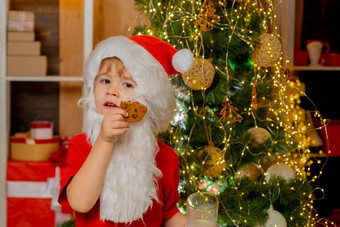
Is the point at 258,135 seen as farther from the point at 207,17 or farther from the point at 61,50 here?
the point at 61,50

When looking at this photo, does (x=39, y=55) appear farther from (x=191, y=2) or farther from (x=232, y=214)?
(x=232, y=214)

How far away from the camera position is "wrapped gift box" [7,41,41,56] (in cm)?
214

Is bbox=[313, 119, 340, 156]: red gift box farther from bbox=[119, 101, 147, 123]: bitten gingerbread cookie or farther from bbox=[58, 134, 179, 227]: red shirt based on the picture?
bbox=[119, 101, 147, 123]: bitten gingerbread cookie

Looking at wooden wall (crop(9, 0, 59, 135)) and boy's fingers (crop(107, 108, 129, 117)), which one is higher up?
boy's fingers (crop(107, 108, 129, 117))

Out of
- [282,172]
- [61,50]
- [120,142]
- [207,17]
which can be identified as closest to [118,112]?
[120,142]

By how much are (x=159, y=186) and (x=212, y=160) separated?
17.7 inches

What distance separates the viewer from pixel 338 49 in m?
2.99

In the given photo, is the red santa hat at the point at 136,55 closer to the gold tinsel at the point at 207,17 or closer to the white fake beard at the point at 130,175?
the white fake beard at the point at 130,175

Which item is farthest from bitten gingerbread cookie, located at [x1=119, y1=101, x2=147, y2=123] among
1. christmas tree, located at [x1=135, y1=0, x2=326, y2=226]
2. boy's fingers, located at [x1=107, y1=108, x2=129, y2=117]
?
christmas tree, located at [x1=135, y1=0, x2=326, y2=226]

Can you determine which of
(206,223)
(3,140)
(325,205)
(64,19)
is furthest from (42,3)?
(325,205)

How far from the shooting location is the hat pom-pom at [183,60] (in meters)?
1.10

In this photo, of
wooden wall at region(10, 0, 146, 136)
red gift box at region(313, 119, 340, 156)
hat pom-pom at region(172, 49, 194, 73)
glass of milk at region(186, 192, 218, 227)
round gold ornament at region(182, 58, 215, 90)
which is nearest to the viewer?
glass of milk at region(186, 192, 218, 227)

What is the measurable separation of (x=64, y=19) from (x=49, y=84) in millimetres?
379

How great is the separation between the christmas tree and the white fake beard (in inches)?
20.2
